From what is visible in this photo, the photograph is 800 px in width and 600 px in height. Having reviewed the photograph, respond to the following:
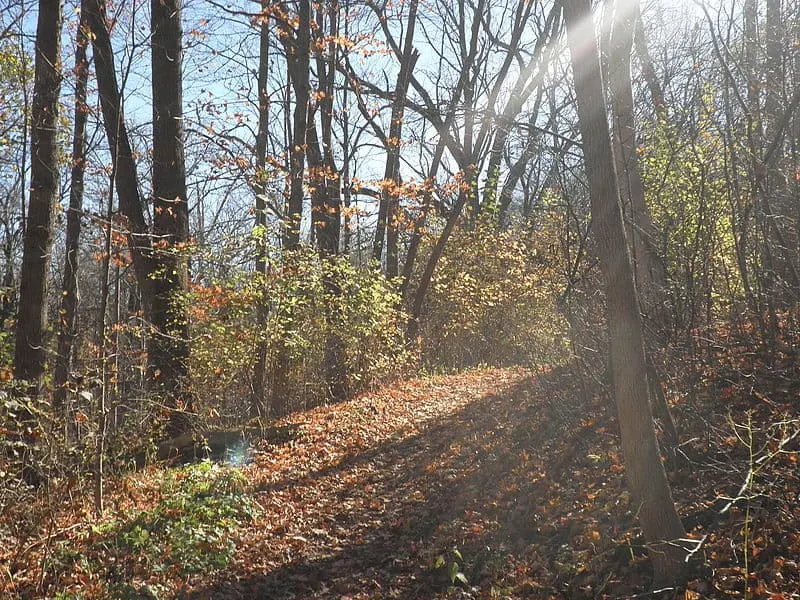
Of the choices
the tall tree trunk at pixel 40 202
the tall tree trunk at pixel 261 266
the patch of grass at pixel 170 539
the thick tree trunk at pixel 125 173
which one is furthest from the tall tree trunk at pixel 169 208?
the patch of grass at pixel 170 539

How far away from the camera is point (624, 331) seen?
4.45 meters

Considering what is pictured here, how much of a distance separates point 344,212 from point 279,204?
55.2 inches

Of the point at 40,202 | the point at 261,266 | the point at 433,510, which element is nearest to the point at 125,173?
the point at 40,202

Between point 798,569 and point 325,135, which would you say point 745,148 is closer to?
point 798,569

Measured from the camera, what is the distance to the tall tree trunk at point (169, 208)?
9500 mm

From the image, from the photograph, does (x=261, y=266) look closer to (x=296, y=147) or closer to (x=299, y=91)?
(x=296, y=147)

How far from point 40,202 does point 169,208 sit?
2.20 m

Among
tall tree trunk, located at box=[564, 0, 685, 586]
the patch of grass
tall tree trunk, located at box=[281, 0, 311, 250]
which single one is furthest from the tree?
tall tree trunk, located at box=[564, 0, 685, 586]

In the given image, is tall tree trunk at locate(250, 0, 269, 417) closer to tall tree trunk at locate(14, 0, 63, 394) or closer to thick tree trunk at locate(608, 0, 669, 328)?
tall tree trunk at locate(14, 0, 63, 394)

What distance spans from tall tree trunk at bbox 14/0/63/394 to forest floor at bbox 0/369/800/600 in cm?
199

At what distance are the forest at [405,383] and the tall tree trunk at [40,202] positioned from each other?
0.12ft

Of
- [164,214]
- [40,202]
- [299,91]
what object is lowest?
[40,202]

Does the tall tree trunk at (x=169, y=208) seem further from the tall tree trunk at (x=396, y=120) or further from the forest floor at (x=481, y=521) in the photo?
the tall tree trunk at (x=396, y=120)

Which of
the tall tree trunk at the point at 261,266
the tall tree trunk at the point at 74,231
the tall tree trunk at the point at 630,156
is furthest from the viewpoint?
the tall tree trunk at the point at 74,231
